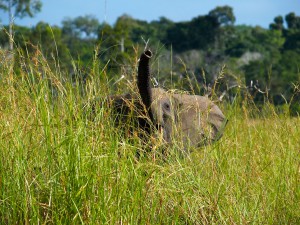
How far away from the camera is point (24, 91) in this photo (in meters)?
4.03

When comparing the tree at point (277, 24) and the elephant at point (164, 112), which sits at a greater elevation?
the elephant at point (164, 112)

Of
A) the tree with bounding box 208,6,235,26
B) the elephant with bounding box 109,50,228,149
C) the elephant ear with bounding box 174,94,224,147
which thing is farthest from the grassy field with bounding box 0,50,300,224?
the tree with bounding box 208,6,235,26

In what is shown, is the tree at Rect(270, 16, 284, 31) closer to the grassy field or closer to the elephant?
the elephant

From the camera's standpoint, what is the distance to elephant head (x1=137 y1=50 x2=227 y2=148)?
4.28 m

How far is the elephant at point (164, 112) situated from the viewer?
168 inches

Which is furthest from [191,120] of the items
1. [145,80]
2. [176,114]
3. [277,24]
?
[277,24]

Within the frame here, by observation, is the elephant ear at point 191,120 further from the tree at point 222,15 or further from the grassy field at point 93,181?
the tree at point 222,15

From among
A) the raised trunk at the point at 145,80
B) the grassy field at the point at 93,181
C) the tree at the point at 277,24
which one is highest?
the raised trunk at the point at 145,80

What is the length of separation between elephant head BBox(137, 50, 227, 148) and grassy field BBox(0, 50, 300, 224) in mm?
219

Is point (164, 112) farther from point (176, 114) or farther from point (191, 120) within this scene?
point (191, 120)

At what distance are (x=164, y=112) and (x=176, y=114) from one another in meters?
0.12

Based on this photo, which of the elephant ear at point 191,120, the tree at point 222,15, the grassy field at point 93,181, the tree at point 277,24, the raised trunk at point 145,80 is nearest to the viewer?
the grassy field at point 93,181

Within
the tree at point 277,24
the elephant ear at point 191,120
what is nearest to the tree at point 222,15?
the tree at point 277,24

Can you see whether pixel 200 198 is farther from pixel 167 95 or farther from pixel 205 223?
pixel 167 95
